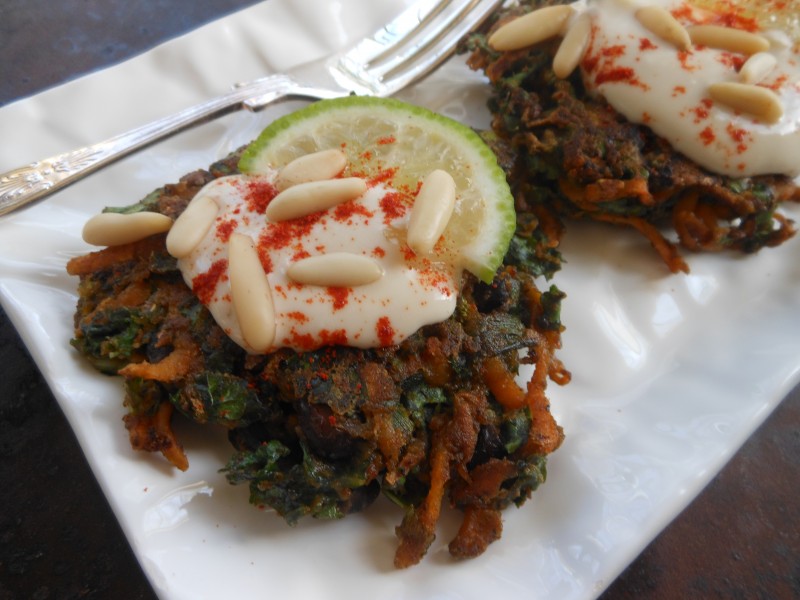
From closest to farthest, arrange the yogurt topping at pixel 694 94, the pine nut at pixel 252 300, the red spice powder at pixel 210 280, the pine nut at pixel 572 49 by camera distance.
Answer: the pine nut at pixel 252 300 → the red spice powder at pixel 210 280 → the yogurt topping at pixel 694 94 → the pine nut at pixel 572 49

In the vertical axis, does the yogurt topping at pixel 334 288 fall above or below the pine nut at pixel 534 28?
below

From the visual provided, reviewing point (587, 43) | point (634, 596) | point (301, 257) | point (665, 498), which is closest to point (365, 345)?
point (301, 257)

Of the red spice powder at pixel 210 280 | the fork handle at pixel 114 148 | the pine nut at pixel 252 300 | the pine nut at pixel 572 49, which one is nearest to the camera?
the pine nut at pixel 252 300

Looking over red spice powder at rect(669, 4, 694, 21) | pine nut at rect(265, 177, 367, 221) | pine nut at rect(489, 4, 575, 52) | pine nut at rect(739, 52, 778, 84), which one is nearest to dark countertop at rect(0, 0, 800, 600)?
pine nut at rect(265, 177, 367, 221)

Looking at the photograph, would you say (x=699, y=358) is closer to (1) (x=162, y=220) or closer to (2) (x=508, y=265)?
(2) (x=508, y=265)

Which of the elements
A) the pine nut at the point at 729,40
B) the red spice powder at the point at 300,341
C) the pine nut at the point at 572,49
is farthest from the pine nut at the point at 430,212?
the pine nut at the point at 729,40

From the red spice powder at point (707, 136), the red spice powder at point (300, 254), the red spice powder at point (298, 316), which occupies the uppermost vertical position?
the red spice powder at point (300, 254)

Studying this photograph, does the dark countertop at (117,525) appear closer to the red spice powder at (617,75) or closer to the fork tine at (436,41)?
the red spice powder at (617,75)
